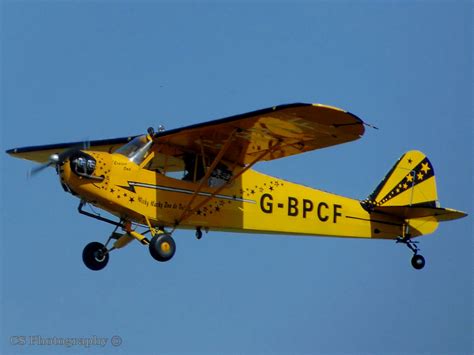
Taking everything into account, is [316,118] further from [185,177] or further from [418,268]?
[418,268]

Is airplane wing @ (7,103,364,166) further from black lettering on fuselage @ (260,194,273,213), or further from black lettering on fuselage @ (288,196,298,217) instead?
black lettering on fuselage @ (288,196,298,217)

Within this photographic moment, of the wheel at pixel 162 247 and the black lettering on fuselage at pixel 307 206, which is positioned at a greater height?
the black lettering on fuselage at pixel 307 206

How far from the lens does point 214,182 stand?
15062 mm

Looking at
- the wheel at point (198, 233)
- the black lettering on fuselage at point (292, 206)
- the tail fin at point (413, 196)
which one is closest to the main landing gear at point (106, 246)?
the wheel at point (198, 233)

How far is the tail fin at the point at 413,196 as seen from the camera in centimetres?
1742

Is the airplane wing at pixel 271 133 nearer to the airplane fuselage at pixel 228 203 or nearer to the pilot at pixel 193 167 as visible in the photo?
the pilot at pixel 193 167

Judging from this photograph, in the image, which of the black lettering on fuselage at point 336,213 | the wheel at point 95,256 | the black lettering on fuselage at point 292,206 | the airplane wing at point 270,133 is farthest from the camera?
the black lettering on fuselage at point 336,213

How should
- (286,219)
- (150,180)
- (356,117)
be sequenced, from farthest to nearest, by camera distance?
1. (286,219)
2. (150,180)
3. (356,117)

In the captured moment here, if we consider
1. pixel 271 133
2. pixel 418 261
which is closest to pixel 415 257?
pixel 418 261

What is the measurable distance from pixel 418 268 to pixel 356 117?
5.41 meters

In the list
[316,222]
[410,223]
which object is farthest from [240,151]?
[410,223]

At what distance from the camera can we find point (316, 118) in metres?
13.4

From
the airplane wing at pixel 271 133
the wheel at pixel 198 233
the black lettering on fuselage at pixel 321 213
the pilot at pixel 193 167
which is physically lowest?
the wheel at pixel 198 233

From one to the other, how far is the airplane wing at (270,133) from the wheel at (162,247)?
1.76 metres
